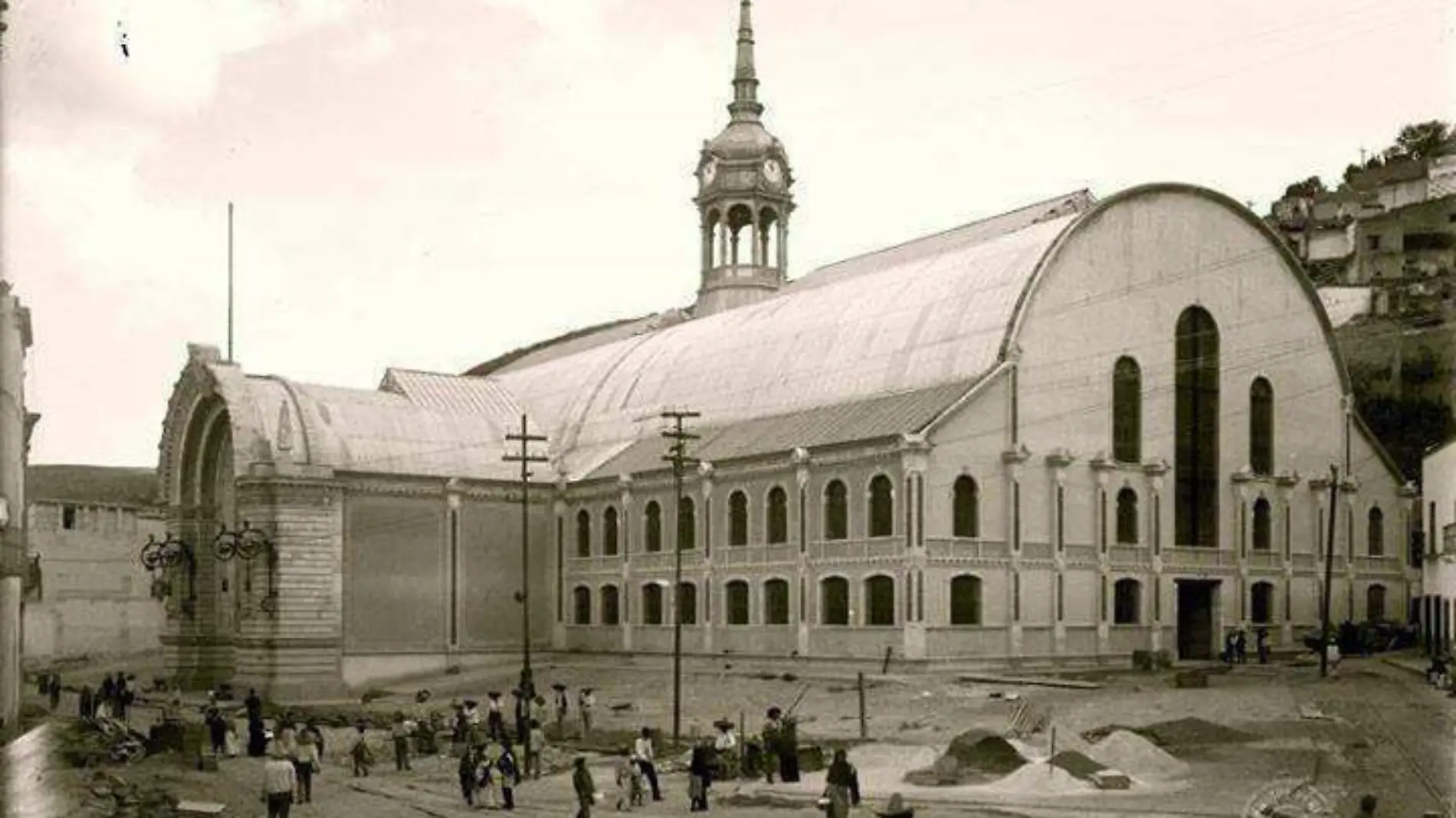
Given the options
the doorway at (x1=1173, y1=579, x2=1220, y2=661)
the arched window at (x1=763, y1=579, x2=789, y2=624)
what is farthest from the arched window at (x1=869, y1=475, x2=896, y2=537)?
the doorway at (x1=1173, y1=579, x2=1220, y2=661)

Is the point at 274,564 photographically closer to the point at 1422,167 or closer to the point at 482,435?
the point at 482,435

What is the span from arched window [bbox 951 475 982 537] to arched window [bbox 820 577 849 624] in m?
4.40

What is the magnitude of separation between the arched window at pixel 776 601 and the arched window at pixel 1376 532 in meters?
24.2

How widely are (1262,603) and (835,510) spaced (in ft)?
57.2

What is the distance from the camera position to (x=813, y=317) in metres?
72.5

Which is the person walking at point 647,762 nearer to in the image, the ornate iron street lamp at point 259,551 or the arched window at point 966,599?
the arched window at point 966,599

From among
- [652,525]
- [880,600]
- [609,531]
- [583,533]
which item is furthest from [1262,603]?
[583,533]

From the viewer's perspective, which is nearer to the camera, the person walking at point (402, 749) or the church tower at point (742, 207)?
the person walking at point (402, 749)

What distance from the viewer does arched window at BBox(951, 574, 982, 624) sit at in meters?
56.8

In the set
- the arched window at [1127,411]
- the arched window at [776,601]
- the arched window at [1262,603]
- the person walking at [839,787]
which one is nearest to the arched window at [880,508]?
the arched window at [776,601]

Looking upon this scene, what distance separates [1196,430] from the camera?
63875mm

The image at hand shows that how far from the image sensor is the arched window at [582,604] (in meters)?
74.1

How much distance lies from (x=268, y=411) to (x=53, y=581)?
43977 mm

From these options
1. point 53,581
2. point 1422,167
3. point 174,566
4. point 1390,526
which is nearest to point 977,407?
point 1390,526
